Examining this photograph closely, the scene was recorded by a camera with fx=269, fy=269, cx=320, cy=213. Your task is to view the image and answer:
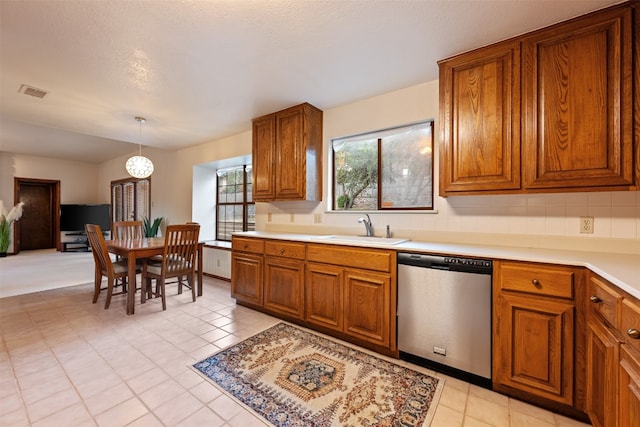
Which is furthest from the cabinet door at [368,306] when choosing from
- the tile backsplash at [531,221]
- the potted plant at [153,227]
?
the potted plant at [153,227]

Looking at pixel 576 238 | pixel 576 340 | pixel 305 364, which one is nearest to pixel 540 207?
pixel 576 238

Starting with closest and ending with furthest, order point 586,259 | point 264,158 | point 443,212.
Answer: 1. point 586,259
2. point 443,212
3. point 264,158

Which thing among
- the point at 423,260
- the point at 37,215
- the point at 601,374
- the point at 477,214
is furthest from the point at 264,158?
the point at 37,215

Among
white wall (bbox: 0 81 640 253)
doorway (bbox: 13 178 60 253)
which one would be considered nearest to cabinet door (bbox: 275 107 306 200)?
white wall (bbox: 0 81 640 253)

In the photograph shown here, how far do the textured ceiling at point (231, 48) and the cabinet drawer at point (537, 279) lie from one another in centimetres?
153

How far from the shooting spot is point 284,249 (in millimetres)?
2707

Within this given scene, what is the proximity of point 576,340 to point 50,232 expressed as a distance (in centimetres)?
1085

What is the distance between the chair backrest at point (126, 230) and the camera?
3918mm

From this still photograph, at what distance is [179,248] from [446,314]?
2.91 meters

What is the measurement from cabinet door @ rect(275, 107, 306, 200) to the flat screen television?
7007 millimetres

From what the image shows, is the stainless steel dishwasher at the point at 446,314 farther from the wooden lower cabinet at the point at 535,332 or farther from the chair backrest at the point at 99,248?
the chair backrest at the point at 99,248

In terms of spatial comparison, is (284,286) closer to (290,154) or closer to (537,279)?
(290,154)

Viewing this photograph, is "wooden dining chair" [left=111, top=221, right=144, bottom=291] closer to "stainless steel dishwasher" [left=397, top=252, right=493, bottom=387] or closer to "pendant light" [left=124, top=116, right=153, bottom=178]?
"pendant light" [left=124, top=116, right=153, bottom=178]

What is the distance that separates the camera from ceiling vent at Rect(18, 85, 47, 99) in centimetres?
260
